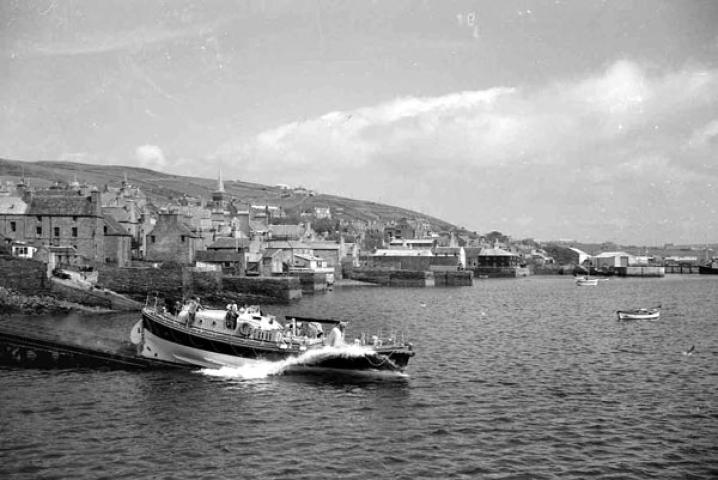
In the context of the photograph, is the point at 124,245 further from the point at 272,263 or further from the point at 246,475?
the point at 246,475

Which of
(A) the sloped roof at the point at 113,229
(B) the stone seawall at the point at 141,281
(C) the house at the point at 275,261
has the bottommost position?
(B) the stone seawall at the point at 141,281

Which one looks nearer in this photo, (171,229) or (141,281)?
(141,281)

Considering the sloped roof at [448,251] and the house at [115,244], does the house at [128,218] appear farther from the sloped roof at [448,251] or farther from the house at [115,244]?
the sloped roof at [448,251]

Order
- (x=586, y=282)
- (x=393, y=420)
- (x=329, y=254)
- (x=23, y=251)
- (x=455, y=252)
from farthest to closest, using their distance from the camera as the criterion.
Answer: (x=455, y=252), (x=586, y=282), (x=329, y=254), (x=23, y=251), (x=393, y=420)

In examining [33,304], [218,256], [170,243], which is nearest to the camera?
[33,304]

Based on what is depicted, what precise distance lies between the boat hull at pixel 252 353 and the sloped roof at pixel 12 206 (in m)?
56.3

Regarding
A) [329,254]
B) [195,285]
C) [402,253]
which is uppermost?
[402,253]

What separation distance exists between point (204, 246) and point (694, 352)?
77776 mm

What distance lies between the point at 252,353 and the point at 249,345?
1.84 feet

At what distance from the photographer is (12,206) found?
90.1 metres

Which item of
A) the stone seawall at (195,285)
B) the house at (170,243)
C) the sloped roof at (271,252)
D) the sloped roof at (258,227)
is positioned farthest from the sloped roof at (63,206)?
the sloped roof at (258,227)

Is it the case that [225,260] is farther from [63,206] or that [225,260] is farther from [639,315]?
[639,315]

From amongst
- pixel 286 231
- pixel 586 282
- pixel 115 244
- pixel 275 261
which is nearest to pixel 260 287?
pixel 115 244

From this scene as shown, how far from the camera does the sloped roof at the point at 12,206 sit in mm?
89688
